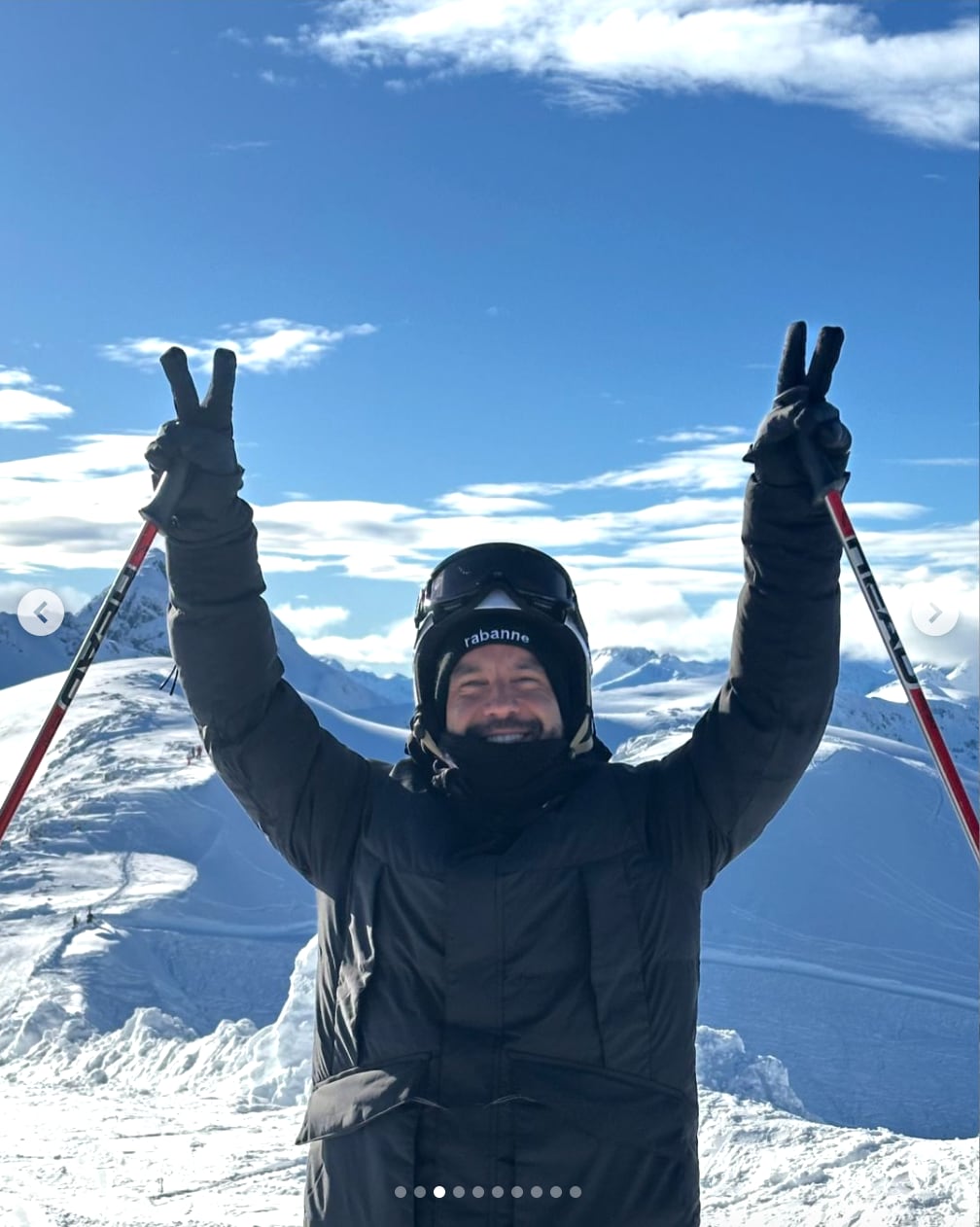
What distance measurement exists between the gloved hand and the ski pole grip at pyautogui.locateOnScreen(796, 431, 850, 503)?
1156 millimetres

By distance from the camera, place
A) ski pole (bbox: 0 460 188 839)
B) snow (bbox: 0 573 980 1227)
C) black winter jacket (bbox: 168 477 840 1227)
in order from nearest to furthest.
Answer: black winter jacket (bbox: 168 477 840 1227)
ski pole (bbox: 0 460 188 839)
snow (bbox: 0 573 980 1227)

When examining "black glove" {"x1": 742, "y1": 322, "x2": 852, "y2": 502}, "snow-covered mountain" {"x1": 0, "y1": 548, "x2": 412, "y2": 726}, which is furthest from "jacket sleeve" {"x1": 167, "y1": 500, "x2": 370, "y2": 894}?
"snow-covered mountain" {"x1": 0, "y1": 548, "x2": 412, "y2": 726}

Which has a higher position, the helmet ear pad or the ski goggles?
the ski goggles

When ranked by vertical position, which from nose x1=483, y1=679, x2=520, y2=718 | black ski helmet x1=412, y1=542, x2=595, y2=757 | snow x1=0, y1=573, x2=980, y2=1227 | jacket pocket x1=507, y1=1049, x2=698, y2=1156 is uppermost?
black ski helmet x1=412, y1=542, x2=595, y2=757

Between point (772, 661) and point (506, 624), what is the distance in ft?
1.91

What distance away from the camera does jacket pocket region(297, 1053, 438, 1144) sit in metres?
2.41

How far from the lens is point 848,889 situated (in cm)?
4412

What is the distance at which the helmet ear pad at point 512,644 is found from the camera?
9.29 feet

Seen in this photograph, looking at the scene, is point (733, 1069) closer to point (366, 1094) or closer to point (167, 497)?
point (366, 1094)

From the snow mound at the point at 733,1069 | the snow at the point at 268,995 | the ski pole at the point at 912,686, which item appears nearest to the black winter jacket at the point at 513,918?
the ski pole at the point at 912,686

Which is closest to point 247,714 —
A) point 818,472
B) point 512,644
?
point 512,644

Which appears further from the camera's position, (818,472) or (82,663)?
(82,663)

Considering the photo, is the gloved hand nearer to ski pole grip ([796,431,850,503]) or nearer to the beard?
the beard

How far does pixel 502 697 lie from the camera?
2.78 metres
